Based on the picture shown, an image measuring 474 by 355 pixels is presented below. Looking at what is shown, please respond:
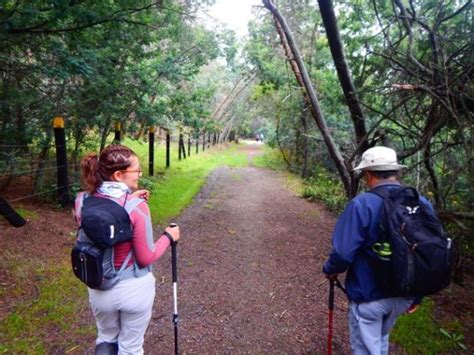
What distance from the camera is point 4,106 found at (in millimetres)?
6547

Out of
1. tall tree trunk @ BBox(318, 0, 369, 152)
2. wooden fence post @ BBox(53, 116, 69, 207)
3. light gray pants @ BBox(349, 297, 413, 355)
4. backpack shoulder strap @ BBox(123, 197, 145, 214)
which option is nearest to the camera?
backpack shoulder strap @ BBox(123, 197, 145, 214)

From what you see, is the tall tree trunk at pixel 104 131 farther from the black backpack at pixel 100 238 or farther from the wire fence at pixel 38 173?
the black backpack at pixel 100 238

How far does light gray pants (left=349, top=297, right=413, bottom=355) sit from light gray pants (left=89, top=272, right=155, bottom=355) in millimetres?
1546

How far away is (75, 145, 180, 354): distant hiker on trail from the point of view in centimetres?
236

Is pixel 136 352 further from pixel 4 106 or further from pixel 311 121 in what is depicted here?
pixel 311 121

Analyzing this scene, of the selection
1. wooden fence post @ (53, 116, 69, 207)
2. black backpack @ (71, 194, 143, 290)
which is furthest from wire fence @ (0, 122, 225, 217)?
black backpack @ (71, 194, 143, 290)

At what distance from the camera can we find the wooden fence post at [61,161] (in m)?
7.00

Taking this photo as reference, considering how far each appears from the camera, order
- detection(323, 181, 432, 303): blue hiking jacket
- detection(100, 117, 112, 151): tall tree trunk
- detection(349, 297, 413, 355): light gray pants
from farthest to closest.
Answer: detection(100, 117, 112, 151): tall tree trunk < detection(349, 297, 413, 355): light gray pants < detection(323, 181, 432, 303): blue hiking jacket

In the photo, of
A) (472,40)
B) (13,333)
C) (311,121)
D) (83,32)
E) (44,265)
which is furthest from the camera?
(311,121)

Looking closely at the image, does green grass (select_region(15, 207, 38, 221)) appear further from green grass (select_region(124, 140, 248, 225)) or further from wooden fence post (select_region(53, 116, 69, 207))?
green grass (select_region(124, 140, 248, 225))

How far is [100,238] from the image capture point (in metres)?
2.17

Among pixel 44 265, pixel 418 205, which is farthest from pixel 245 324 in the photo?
pixel 44 265

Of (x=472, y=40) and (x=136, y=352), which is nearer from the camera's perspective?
(x=136, y=352)

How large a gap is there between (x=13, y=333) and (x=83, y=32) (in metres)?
4.21
